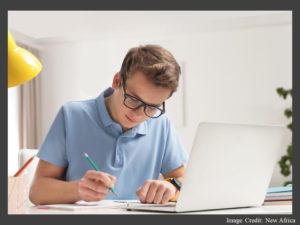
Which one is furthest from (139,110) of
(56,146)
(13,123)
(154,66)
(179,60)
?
(13,123)

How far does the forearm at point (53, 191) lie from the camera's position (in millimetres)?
1442

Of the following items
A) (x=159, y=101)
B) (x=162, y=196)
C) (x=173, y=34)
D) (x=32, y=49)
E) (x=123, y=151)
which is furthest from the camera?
(x=32, y=49)

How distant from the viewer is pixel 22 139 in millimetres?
6199

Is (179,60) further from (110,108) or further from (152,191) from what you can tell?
(152,191)

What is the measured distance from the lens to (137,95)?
1551 mm

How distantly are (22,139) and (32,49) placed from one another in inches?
44.3

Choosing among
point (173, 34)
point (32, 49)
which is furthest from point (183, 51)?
point (32, 49)

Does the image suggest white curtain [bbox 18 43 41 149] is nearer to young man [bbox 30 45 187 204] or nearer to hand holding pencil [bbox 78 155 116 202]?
young man [bbox 30 45 187 204]

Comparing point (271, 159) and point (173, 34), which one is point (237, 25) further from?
point (271, 159)

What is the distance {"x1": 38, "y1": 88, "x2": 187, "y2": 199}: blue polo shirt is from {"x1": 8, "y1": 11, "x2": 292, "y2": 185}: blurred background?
12.6 feet

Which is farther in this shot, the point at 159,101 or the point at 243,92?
the point at 243,92

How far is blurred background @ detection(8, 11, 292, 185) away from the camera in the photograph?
5.49 metres

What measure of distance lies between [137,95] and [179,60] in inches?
168

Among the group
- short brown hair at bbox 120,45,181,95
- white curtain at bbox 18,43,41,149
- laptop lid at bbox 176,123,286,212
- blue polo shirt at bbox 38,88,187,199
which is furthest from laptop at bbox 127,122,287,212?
white curtain at bbox 18,43,41,149
